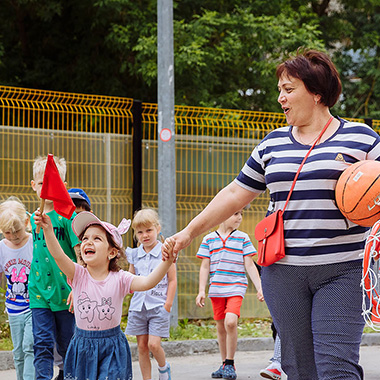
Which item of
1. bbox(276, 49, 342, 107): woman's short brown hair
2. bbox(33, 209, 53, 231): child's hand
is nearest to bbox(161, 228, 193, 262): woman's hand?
bbox(33, 209, 53, 231): child's hand

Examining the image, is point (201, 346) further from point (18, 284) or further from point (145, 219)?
point (18, 284)

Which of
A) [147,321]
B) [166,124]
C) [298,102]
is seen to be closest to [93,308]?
[298,102]

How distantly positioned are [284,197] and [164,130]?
231 inches

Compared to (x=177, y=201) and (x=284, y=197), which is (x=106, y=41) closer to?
(x=177, y=201)

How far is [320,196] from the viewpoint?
3.82m

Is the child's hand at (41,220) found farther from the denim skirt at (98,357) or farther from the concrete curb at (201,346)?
the concrete curb at (201,346)

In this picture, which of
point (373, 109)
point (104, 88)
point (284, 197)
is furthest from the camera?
point (373, 109)

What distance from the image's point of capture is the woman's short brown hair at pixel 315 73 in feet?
13.2

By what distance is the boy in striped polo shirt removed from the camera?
7832 mm

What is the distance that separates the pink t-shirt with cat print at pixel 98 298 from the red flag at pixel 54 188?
49 centimetres

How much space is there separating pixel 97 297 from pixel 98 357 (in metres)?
0.39

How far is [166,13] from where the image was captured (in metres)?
9.63

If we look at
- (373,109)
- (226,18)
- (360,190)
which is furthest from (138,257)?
(373,109)

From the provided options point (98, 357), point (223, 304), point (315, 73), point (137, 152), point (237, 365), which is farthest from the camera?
point (137, 152)
